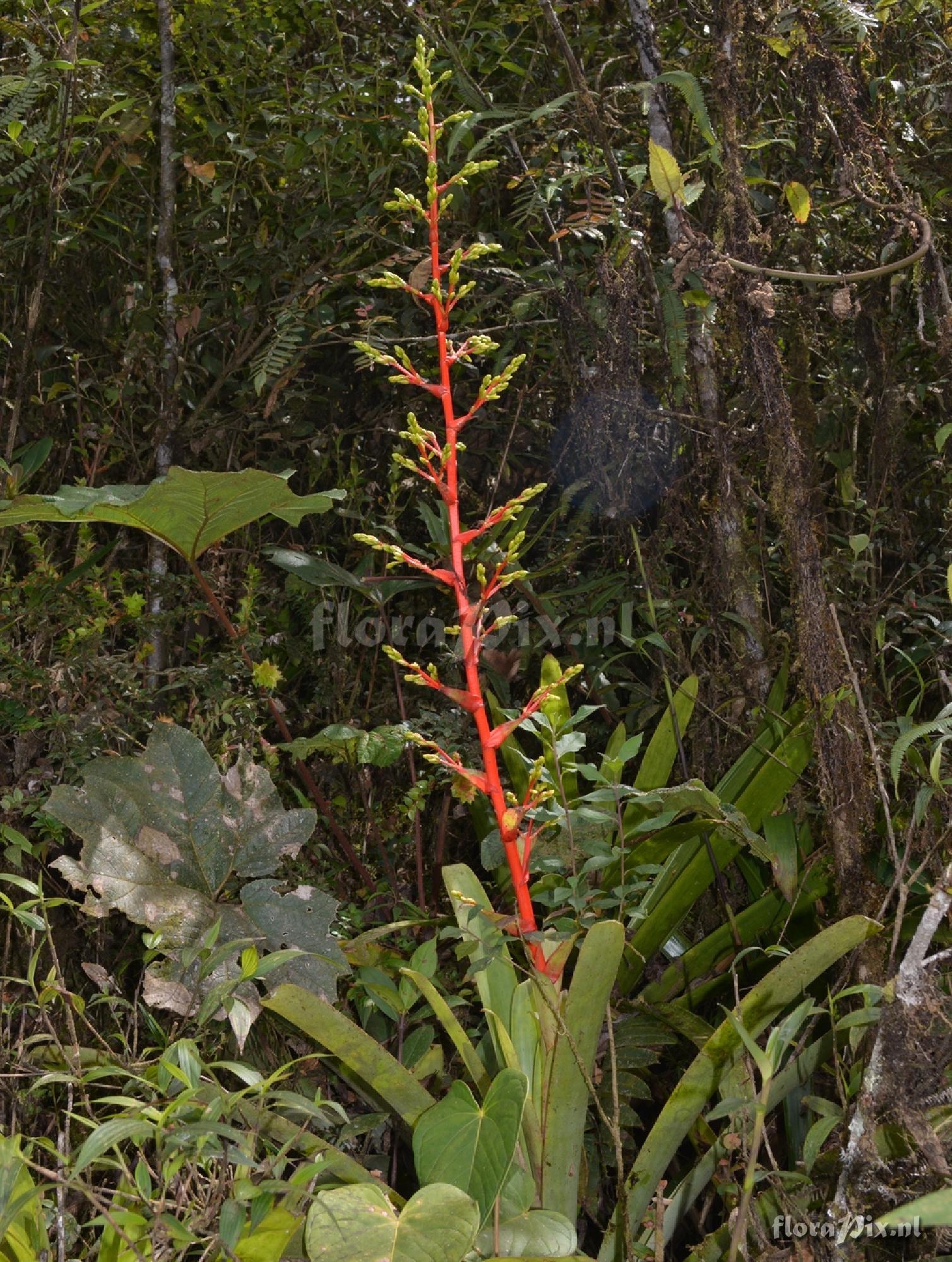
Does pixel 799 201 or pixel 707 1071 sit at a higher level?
pixel 799 201

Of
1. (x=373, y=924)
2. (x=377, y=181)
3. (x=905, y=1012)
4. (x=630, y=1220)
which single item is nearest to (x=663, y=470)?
(x=377, y=181)

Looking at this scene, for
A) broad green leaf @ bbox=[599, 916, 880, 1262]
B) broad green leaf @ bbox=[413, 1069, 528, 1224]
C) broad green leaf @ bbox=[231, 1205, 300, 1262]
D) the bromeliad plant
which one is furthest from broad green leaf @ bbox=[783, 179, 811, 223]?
broad green leaf @ bbox=[231, 1205, 300, 1262]

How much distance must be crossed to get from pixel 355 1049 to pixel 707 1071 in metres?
0.44

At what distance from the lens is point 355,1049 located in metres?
1.30

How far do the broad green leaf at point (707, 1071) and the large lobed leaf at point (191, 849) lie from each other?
455 millimetres

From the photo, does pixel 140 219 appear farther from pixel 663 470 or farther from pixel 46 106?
pixel 663 470

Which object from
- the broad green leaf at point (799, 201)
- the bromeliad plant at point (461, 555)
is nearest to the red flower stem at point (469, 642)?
the bromeliad plant at point (461, 555)

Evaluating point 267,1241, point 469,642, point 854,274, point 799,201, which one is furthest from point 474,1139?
point 799,201

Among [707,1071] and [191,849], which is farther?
[191,849]

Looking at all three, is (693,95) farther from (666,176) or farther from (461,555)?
(461,555)

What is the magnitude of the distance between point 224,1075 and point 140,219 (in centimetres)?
176

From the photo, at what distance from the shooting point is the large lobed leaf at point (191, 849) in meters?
1.43

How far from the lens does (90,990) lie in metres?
1.68

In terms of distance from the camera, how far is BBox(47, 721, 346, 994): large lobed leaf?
4.69ft
